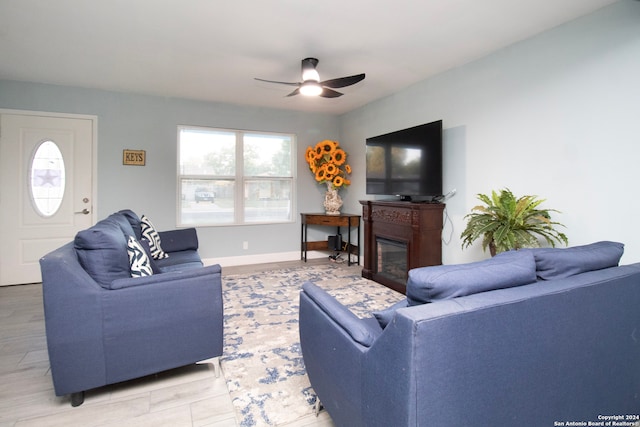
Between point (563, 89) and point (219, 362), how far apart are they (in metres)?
3.27

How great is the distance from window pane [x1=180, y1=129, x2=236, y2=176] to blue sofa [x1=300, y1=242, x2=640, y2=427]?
389cm

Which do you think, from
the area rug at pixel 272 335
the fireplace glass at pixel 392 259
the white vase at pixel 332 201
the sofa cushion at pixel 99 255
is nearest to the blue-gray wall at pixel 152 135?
the white vase at pixel 332 201

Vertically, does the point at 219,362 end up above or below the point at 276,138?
below

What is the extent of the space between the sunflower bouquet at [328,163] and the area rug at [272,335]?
1444 mm

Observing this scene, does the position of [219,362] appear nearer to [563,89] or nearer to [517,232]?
[517,232]

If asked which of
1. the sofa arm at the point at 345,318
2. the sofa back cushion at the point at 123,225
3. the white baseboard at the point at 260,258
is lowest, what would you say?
the white baseboard at the point at 260,258

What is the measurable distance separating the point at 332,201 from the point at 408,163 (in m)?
1.77

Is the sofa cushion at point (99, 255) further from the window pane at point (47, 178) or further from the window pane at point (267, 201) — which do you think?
the window pane at point (267, 201)

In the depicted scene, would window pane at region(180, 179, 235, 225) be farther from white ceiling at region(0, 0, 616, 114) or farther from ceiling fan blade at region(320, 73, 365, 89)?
ceiling fan blade at region(320, 73, 365, 89)

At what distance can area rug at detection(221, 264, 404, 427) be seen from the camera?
1.76 metres

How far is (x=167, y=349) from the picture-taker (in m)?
1.86

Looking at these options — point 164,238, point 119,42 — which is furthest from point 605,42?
point 164,238

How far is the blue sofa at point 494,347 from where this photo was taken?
95 cm

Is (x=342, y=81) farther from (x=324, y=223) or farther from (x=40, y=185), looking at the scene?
(x=40, y=185)
